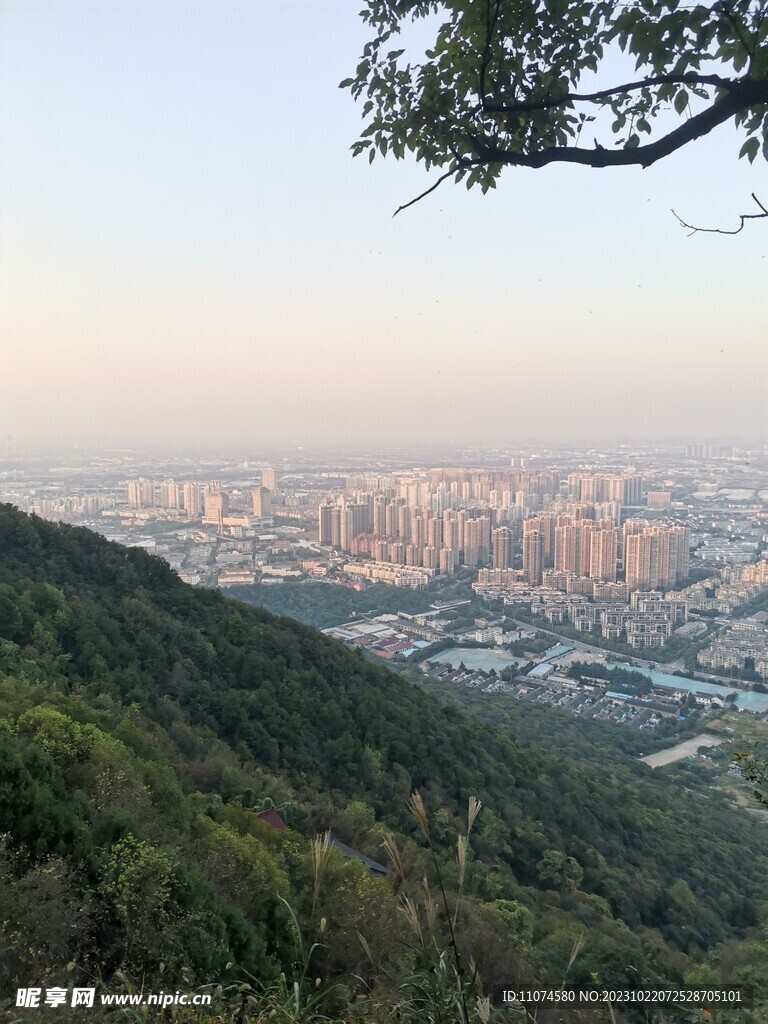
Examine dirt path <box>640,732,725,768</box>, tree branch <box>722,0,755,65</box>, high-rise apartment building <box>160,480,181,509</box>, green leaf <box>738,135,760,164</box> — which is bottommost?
dirt path <box>640,732,725,768</box>

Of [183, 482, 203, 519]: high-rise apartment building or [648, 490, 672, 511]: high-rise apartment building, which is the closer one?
[183, 482, 203, 519]: high-rise apartment building

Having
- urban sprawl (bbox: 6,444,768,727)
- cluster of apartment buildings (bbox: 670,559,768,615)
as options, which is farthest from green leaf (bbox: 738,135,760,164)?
cluster of apartment buildings (bbox: 670,559,768,615)

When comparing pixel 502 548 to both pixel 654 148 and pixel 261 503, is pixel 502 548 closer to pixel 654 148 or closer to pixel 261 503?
pixel 261 503

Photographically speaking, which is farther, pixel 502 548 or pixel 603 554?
pixel 502 548

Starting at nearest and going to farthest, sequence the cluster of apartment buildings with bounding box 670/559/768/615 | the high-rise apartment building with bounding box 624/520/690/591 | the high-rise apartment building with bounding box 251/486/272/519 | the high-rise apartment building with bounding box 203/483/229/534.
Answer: the cluster of apartment buildings with bounding box 670/559/768/615, the high-rise apartment building with bounding box 624/520/690/591, the high-rise apartment building with bounding box 203/483/229/534, the high-rise apartment building with bounding box 251/486/272/519

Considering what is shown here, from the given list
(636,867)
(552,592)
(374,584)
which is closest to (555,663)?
(552,592)

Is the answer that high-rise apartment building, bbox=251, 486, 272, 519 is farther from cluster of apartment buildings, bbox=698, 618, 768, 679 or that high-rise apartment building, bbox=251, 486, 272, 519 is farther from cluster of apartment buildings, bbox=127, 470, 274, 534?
cluster of apartment buildings, bbox=698, 618, 768, 679

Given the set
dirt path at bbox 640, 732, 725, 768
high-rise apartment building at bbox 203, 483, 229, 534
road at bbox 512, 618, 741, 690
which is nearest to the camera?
dirt path at bbox 640, 732, 725, 768

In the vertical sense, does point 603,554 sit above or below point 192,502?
below

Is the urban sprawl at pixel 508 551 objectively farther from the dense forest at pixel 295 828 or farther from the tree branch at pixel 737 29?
the tree branch at pixel 737 29

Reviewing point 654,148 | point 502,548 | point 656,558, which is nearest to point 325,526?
point 502,548
